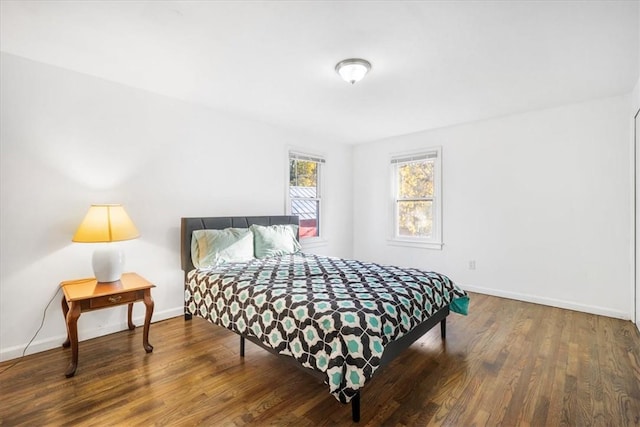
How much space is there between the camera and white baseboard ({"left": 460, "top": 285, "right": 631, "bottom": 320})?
3228mm

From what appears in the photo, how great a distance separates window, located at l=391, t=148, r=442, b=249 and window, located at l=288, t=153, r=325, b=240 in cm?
127

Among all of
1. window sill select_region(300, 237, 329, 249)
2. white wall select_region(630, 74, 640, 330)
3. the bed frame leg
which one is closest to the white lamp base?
the bed frame leg

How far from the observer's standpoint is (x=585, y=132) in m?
3.38

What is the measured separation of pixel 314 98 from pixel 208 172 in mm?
1510

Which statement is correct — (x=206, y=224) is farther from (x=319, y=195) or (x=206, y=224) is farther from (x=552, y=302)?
(x=552, y=302)

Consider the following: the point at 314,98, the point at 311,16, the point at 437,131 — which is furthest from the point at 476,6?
the point at 437,131

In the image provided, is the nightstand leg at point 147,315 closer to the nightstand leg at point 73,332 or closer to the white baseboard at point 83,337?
the nightstand leg at point 73,332

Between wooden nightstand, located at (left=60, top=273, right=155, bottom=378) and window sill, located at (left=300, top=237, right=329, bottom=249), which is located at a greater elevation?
window sill, located at (left=300, top=237, right=329, bottom=249)

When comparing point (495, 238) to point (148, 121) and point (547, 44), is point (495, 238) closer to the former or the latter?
point (547, 44)

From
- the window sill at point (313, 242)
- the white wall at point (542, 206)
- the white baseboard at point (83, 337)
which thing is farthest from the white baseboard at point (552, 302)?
the white baseboard at point (83, 337)

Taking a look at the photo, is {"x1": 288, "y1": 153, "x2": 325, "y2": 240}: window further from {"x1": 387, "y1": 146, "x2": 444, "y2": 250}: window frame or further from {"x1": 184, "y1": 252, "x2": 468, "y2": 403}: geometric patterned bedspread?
{"x1": 184, "y1": 252, "x2": 468, "y2": 403}: geometric patterned bedspread

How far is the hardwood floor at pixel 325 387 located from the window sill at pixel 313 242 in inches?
84.9

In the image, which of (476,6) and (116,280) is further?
(116,280)

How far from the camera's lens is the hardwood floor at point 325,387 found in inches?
68.6
